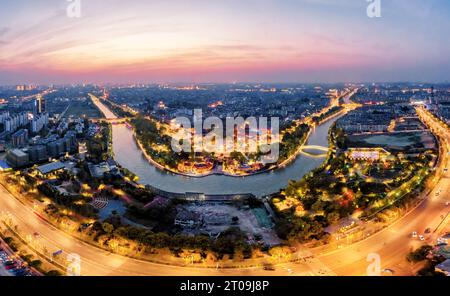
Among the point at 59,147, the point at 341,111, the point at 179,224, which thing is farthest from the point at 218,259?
the point at 341,111

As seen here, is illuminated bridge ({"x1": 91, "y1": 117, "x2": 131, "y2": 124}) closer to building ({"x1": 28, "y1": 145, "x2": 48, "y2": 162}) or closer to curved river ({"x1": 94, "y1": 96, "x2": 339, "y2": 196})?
curved river ({"x1": 94, "y1": 96, "x2": 339, "y2": 196})

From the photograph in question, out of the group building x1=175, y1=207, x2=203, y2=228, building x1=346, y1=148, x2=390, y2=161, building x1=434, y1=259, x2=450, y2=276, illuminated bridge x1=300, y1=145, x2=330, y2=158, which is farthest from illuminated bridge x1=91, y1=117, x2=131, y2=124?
building x1=434, y1=259, x2=450, y2=276

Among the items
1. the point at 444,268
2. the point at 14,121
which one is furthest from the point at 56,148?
the point at 444,268

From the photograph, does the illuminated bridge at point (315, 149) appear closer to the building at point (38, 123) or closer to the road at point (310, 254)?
the road at point (310, 254)
